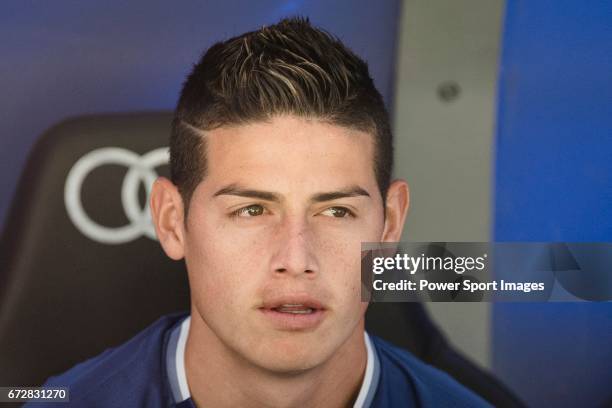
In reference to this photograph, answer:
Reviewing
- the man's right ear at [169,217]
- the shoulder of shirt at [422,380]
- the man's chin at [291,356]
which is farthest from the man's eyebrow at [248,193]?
the shoulder of shirt at [422,380]

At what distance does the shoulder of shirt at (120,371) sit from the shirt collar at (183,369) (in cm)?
2

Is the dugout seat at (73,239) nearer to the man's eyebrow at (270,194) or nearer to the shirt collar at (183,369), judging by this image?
the shirt collar at (183,369)

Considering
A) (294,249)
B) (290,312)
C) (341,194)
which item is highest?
(341,194)

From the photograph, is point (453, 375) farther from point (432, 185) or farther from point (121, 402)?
point (121, 402)

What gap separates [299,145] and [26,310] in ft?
→ 2.19

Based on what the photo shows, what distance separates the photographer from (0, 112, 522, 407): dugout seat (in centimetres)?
153

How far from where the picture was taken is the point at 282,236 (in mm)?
1354

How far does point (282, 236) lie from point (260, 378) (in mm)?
304

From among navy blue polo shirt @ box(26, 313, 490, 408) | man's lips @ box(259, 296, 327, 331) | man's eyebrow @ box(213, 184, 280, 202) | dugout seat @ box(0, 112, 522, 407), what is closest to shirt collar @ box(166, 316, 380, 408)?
navy blue polo shirt @ box(26, 313, 490, 408)

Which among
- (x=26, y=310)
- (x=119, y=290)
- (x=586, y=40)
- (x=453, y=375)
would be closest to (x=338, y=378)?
(x=453, y=375)

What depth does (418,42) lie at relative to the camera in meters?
1.52

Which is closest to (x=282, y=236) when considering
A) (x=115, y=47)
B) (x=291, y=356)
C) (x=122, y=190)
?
(x=291, y=356)

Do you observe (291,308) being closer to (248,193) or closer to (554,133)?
(248,193)

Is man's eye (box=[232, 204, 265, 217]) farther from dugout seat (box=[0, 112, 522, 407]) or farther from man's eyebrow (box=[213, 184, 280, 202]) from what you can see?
dugout seat (box=[0, 112, 522, 407])
